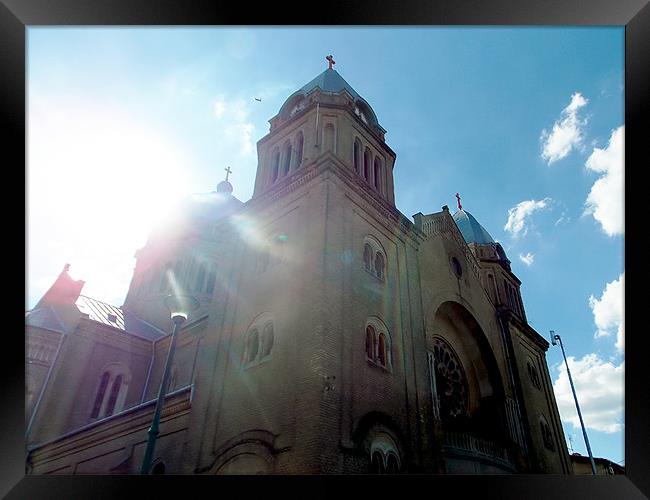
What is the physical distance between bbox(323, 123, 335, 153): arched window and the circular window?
24.1ft

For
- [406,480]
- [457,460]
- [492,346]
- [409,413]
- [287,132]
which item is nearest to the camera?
[406,480]

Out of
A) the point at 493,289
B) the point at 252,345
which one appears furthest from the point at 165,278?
the point at 493,289

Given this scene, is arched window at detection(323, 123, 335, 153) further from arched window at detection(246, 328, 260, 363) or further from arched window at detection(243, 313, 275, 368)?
arched window at detection(246, 328, 260, 363)

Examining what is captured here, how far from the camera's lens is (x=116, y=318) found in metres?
25.6

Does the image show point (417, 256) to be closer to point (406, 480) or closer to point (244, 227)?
point (244, 227)

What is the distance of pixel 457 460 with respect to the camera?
1421cm

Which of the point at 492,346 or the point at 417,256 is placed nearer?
the point at 417,256

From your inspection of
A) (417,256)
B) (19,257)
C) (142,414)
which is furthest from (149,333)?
(19,257)

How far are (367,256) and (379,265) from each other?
2.13 feet

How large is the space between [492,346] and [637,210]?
16165 mm

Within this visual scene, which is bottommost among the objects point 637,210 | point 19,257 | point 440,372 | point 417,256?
point 19,257

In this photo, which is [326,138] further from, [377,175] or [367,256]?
[367,256]

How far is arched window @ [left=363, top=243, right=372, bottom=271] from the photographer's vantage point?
14336mm

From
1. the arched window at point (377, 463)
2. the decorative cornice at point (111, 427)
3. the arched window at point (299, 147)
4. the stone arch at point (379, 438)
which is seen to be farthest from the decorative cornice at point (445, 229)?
the decorative cornice at point (111, 427)
